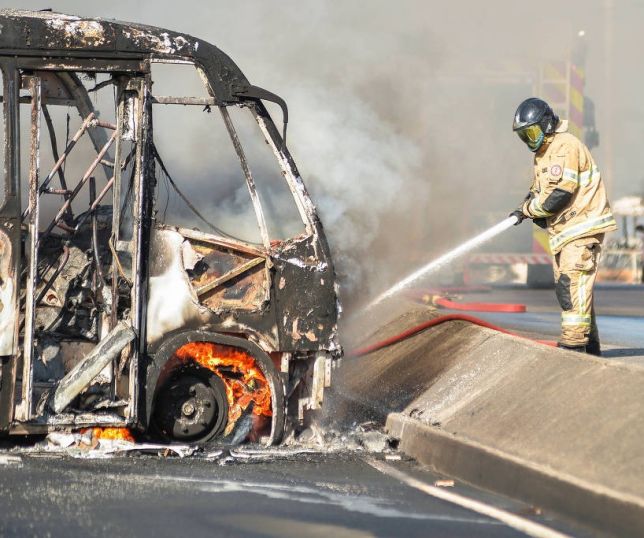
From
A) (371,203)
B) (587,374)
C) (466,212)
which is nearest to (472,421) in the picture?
(587,374)

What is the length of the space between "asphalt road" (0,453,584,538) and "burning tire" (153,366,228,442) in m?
0.31

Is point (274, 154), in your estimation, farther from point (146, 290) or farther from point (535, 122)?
point (535, 122)

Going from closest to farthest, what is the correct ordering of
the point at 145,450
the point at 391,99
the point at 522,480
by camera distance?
the point at 522,480 < the point at 145,450 < the point at 391,99

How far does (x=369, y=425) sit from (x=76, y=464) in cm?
262

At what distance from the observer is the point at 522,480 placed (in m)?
6.48

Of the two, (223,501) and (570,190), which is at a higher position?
(570,190)

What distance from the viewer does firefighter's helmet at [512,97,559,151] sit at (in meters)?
8.70

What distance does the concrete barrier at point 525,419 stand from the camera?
234 inches

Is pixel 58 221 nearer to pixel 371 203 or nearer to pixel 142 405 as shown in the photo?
pixel 142 405

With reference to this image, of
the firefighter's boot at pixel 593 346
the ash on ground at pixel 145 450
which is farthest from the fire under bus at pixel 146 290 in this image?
the firefighter's boot at pixel 593 346

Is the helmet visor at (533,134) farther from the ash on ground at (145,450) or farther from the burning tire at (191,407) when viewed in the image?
the burning tire at (191,407)

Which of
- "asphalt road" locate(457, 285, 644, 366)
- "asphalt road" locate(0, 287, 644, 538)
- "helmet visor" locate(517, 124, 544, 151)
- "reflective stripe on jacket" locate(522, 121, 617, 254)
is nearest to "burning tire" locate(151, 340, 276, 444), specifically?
"asphalt road" locate(0, 287, 644, 538)

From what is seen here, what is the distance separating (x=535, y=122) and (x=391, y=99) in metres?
6.06

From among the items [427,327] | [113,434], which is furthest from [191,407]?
[427,327]
